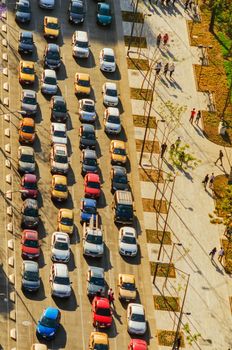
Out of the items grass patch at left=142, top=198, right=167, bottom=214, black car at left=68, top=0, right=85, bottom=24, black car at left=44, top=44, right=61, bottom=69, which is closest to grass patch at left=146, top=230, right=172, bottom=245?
grass patch at left=142, top=198, right=167, bottom=214

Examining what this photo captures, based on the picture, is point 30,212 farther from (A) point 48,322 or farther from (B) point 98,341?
(B) point 98,341

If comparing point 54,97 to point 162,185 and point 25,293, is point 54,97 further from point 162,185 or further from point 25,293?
point 25,293

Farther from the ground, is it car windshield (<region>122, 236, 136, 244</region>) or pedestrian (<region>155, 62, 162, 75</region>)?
pedestrian (<region>155, 62, 162, 75</region>)

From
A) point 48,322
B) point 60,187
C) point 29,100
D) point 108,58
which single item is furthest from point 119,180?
point 48,322

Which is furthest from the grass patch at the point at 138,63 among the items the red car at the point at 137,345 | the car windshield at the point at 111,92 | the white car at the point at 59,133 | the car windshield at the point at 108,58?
the red car at the point at 137,345

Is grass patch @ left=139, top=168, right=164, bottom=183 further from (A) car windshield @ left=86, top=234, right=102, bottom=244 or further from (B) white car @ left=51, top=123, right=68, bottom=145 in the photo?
(A) car windshield @ left=86, top=234, right=102, bottom=244

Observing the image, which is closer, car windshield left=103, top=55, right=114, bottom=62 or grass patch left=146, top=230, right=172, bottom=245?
grass patch left=146, top=230, right=172, bottom=245

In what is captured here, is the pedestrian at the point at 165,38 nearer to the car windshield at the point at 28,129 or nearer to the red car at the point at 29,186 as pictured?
the car windshield at the point at 28,129
